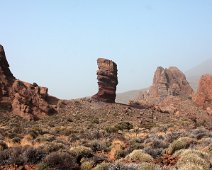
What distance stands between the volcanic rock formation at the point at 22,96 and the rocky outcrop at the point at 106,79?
11670 millimetres

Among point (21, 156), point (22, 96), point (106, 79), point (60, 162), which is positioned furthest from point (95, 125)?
point (60, 162)

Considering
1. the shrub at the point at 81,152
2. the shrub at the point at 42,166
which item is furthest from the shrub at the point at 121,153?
the shrub at the point at 42,166

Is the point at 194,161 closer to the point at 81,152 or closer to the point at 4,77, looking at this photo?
the point at 81,152

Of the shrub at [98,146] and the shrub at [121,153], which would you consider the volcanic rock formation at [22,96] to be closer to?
the shrub at [98,146]

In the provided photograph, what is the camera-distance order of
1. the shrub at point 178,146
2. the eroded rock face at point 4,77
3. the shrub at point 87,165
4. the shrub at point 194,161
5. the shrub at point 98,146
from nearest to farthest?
the shrub at point 194,161, the shrub at point 87,165, the shrub at point 178,146, the shrub at point 98,146, the eroded rock face at point 4,77

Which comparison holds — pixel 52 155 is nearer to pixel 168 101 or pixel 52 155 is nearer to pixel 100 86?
pixel 100 86

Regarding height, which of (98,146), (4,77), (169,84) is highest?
Result: (169,84)

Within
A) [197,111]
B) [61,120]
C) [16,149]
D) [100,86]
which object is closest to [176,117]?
[197,111]

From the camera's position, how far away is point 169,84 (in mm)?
114438

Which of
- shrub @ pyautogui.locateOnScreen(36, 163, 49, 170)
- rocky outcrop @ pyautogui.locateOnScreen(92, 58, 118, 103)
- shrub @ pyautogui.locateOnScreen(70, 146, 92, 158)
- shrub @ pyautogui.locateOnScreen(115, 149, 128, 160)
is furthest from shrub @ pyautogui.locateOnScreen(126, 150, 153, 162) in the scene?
rocky outcrop @ pyautogui.locateOnScreen(92, 58, 118, 103)

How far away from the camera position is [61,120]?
55750 mm

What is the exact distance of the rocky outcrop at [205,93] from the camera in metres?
70.8

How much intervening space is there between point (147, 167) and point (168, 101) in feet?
235

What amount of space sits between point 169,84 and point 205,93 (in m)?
42.4
